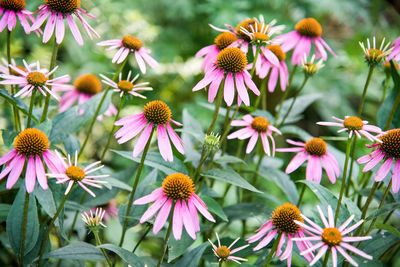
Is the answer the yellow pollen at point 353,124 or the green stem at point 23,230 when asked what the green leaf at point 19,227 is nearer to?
the green stem at point 23,230

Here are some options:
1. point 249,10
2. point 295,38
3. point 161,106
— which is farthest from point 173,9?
point 161,106

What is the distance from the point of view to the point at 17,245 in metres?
0.82

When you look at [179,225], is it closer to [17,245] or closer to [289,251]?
[289,251]

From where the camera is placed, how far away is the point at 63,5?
2.90 ft

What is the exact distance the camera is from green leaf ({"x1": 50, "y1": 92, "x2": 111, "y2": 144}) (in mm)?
949

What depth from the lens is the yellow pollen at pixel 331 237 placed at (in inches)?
25.8

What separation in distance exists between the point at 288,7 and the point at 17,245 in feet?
6.90

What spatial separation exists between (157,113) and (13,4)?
34cm

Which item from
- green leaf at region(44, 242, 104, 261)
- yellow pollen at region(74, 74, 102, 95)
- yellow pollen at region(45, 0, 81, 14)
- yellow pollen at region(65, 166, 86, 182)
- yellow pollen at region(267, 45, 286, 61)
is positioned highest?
yellow pollen at region(267, 45, 286, 61)

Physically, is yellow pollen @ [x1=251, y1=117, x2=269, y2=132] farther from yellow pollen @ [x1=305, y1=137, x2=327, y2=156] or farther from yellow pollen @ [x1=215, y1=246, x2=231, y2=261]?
yellow pollen @ [x1=215, y1=246, x2=231, y2=261]

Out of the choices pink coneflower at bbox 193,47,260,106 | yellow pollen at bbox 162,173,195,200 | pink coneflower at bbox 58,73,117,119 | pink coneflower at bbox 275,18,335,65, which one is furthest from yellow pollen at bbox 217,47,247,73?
pink coneflower at bbox 58,73,117,119

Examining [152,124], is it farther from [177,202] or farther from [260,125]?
[260,125]

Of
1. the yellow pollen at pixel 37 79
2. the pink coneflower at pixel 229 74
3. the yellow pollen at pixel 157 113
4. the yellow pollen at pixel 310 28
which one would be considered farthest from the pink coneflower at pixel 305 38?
the yellow pollen at pixel 37 79

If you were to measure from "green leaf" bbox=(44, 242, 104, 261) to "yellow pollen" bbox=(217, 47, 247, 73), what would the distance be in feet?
1.16
